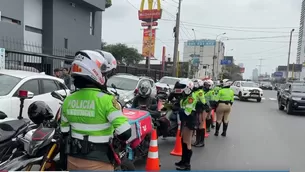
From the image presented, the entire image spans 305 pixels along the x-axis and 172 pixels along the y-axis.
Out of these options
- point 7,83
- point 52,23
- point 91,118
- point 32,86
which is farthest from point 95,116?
point 52,23

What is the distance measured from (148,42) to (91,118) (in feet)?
86.6

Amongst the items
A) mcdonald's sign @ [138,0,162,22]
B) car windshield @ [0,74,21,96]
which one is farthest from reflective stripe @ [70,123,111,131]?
mcdonald's sign @ [138,0,162,22]

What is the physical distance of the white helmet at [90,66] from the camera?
2.49 metres

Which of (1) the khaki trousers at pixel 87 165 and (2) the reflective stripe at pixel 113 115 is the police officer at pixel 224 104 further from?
(2) the reflective stripe at pixel 113 115

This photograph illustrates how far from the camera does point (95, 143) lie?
2.51 metres

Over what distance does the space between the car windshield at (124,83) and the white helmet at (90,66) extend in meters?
8.84

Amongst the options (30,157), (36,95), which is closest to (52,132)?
(30,157)

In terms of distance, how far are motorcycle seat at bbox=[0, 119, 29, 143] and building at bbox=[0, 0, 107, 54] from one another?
12.6m

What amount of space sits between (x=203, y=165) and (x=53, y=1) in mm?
18085

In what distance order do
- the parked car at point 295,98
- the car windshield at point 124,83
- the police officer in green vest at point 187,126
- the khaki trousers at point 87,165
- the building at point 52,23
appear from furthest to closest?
the building at point 52,23, the parked car at point 295,98, the car windshield at point 124,83, the police officer in green vest at point 187,126, the khaki trousers at point 87,165

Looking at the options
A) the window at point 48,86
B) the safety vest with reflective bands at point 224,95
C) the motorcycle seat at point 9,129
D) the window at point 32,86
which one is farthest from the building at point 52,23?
the motorcycle seat at point 9,129

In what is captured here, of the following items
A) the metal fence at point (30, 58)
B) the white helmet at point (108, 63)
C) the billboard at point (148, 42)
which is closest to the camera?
the white helmet at point (108, 63)

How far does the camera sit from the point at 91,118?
2.46 meters

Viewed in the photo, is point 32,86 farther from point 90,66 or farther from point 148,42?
point 148,42
